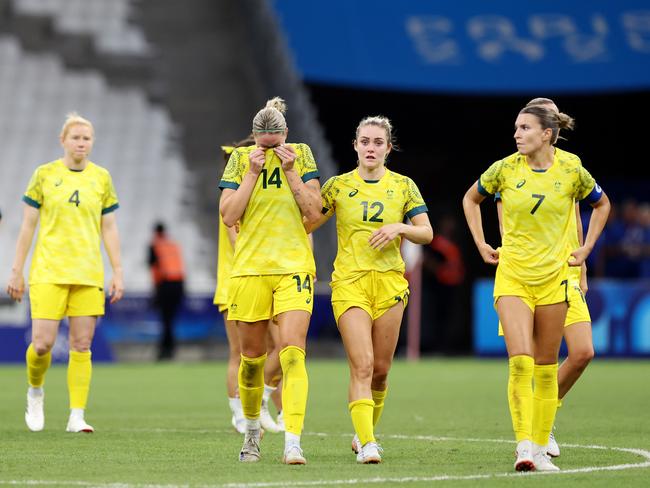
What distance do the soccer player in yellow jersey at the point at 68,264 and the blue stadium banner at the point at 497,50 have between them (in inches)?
549

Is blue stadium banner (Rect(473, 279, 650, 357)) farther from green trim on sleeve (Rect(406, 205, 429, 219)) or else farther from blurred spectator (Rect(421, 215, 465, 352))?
green trim on sleeve (Rect(406, 205, 429, 219))

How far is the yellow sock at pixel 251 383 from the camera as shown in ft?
29.0

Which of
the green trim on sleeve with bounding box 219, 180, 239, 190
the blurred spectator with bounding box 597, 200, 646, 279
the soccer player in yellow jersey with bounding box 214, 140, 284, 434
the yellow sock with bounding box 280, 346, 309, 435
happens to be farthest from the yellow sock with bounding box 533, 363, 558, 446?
the blurred spectator with bounding box 597, 200, 646, 279

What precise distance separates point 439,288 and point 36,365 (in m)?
15.2

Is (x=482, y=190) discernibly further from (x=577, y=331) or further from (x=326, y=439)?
(x=326, y=439)

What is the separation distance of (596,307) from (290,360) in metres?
15.5

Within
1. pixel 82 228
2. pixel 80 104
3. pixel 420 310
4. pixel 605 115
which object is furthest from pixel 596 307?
pixel 82 228

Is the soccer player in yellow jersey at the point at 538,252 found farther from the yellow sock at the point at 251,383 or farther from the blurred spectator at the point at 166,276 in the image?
the blurred spectator at the point at 166,276

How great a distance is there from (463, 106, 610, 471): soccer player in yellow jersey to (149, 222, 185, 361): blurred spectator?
14.1m

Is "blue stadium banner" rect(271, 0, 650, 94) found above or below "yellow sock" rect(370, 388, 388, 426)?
above

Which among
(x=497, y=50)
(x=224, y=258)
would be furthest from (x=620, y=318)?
(x=224, y=258)

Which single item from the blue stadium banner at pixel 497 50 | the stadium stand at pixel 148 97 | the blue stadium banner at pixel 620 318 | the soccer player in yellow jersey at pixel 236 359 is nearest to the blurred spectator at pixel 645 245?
the blue stadium banner at pixel 497 50

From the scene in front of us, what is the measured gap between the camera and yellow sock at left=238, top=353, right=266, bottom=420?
29.0ft

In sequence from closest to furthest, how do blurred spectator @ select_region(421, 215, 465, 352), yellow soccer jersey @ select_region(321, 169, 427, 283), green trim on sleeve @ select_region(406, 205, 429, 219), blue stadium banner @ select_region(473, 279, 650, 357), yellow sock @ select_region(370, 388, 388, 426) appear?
1. yellow soccer jersey @ select_region(321, 169, 427, 283)
2. green trim on sleeve @ select_region(406, 205, 429, 219)
3. yellow sock @ select_region(370, 388, 388, 426)
4. blue stadium banner @ select_region(473, 279, 650, 357)
5. blurred spectator @ select_region(421, 215, 465, 352)
